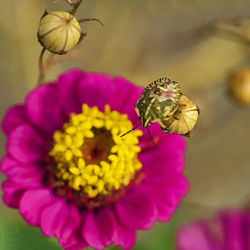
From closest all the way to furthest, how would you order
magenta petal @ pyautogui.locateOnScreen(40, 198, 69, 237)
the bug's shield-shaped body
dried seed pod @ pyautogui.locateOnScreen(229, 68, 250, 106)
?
the bug's shield-shaped body < magenta petal @ pyautogui.locateOnScreen(40, 198, 69, 237) < dried seed pod @ pyautogui.locateOnScreen(229, 68, 250, 106)

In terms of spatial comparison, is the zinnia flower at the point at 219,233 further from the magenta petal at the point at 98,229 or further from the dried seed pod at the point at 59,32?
the dried seed pod at the point at 59,32

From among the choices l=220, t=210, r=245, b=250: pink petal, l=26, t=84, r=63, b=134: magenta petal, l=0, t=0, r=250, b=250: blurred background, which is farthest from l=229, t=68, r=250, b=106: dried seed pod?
l=26, t=84, r=63, b=134: magenta petal

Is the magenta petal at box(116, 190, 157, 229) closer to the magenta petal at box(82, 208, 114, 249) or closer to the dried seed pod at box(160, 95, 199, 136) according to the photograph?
the magenta petal at box(82, 208, 114, 249)

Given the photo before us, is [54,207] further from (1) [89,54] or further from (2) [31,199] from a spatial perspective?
(1) [89,54]

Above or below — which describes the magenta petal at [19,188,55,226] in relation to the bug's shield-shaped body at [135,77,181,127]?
below

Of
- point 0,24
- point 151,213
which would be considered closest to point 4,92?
point 0,24

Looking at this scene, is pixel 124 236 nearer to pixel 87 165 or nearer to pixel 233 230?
pixel 87 165
